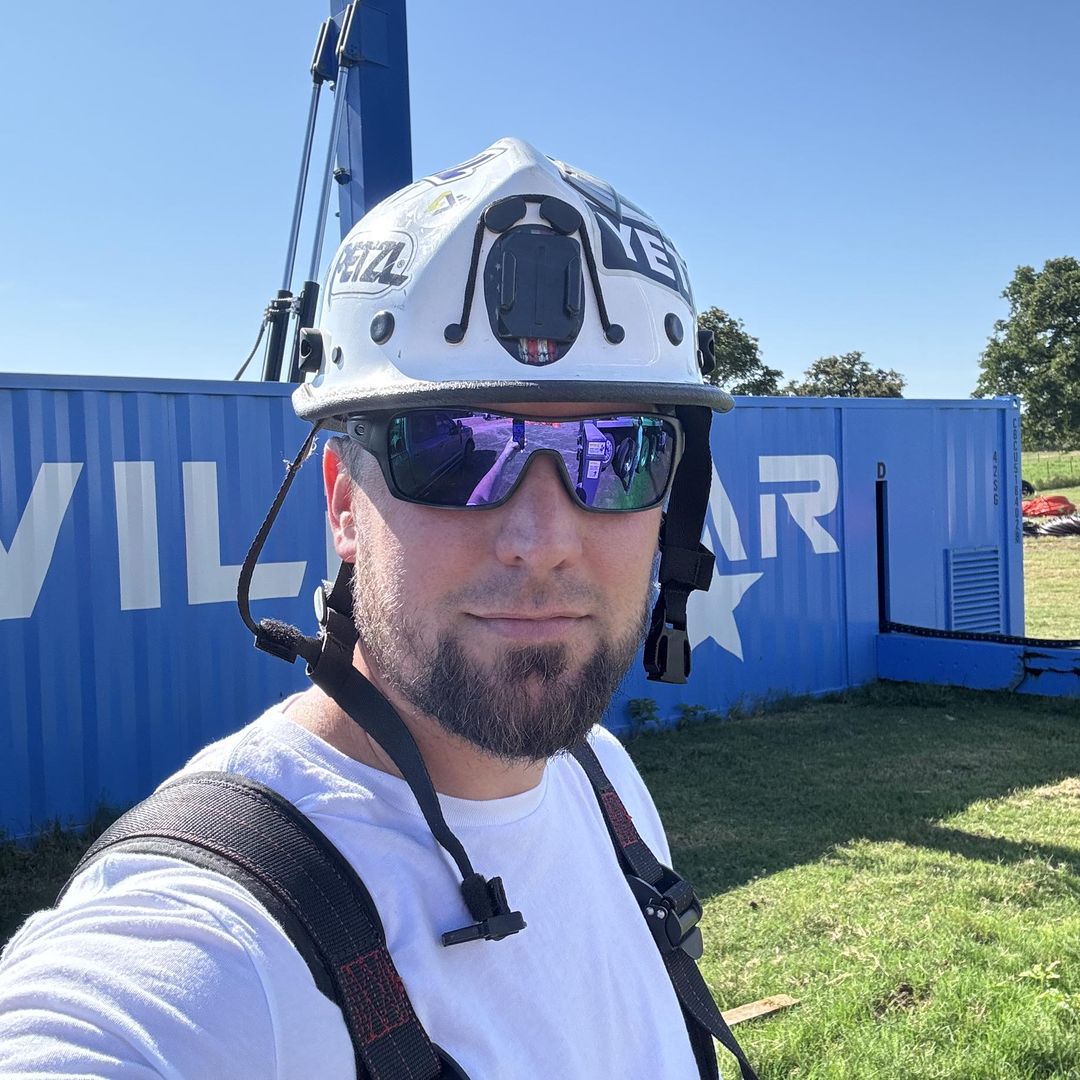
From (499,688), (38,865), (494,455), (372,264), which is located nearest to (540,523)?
(494,455)

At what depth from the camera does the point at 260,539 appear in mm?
1767

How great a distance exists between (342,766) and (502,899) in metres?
0.27

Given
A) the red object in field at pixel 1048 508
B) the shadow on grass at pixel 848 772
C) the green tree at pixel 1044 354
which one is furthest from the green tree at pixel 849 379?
the shadow on grass at pixel 848 772

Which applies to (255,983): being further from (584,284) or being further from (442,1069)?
(584,284)

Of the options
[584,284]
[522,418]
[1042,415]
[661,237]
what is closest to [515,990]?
[522,418]

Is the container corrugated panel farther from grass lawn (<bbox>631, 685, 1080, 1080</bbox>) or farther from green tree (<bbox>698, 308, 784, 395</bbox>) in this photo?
green tree (<bbox>698, 308, 784, 395</bbox>)

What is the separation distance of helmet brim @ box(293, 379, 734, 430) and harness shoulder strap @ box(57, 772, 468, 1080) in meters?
0.57

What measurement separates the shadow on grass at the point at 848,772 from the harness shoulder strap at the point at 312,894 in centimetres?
424

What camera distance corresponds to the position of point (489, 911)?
1284 millimetres

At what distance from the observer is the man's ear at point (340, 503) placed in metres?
1.58

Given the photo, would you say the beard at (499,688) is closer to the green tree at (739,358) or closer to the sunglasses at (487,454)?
the sunglasses at (487,454)

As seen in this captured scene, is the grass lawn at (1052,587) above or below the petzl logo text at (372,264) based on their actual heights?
below

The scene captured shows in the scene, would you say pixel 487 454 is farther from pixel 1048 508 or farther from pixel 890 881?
pixel 1048 508

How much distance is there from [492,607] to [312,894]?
430 mm
